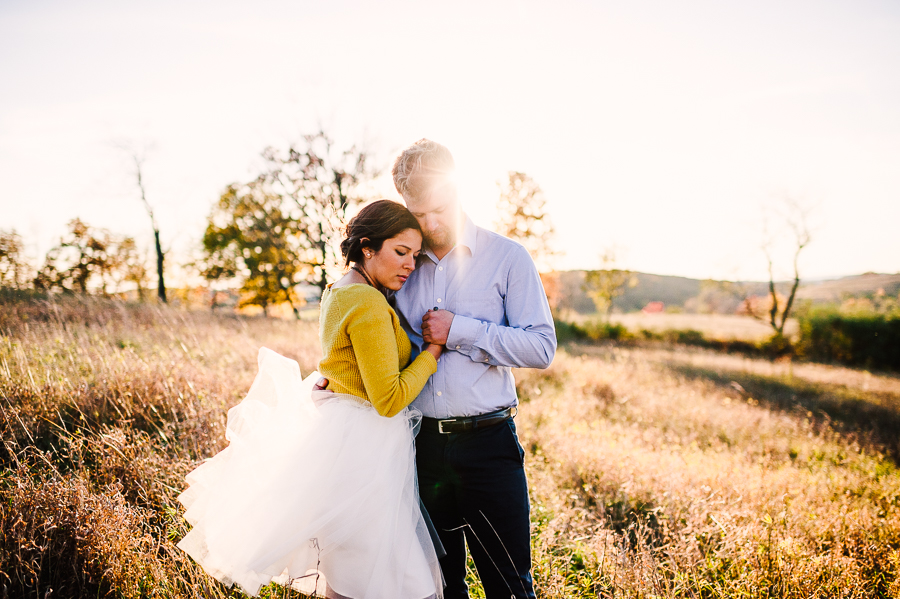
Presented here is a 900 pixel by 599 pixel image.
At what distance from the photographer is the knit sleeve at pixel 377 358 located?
5.65ft

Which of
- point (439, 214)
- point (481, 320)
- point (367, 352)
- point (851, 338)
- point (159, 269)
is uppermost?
point (159, 269)

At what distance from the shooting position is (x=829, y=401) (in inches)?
468

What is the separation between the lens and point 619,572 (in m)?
2.74

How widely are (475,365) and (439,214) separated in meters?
0.78

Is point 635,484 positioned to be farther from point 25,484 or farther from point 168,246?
point 168,246

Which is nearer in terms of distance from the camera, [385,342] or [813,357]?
[385,342]

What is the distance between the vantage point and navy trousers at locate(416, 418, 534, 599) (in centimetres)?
201

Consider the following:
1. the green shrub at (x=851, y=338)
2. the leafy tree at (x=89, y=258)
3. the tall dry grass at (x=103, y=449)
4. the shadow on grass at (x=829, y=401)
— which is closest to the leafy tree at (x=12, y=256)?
the leafy tree at (x=89, y=258)

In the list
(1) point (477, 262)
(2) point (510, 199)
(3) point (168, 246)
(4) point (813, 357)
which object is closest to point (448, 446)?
(1) point (477, 262)

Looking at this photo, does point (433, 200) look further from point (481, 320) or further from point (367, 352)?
point (367, 352)

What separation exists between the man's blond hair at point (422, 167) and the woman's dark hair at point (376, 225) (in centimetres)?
11

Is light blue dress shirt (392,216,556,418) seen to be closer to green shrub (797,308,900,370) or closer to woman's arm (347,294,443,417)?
woman's arm (347,294,443,417)

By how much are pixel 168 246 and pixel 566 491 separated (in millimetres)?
26753

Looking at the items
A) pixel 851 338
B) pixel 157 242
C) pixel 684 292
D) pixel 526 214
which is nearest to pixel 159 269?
pixel 157 242
